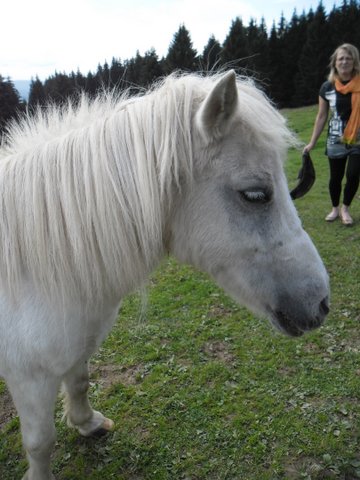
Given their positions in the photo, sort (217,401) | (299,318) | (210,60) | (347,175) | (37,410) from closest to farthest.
Result: (299,318) < (37,410) < (217,401) < (347,175) < (210,60)

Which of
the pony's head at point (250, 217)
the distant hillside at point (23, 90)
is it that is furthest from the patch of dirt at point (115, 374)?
the distant hillside at point (23, 90)

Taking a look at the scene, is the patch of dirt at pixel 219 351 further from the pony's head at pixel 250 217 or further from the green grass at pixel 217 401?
the pony's head at pixel 250 217

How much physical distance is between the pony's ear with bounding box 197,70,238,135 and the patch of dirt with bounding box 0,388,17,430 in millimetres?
2611

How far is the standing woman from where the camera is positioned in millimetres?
4863

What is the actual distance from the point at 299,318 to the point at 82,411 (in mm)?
1659

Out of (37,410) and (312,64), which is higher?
(312,64)

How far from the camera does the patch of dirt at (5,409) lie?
2.81 metres

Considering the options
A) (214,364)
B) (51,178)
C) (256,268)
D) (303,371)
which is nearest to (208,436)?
(214,364)

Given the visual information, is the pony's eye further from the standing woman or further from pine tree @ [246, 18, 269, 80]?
pine tree @ [246, 18, 269, 80]

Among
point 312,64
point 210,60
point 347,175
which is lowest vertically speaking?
point 347,175

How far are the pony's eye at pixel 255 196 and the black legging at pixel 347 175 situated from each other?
14.1 ft

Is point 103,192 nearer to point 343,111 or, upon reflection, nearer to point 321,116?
point 343,111

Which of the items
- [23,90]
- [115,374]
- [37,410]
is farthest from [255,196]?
[23,90]

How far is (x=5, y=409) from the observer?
2.91 m
